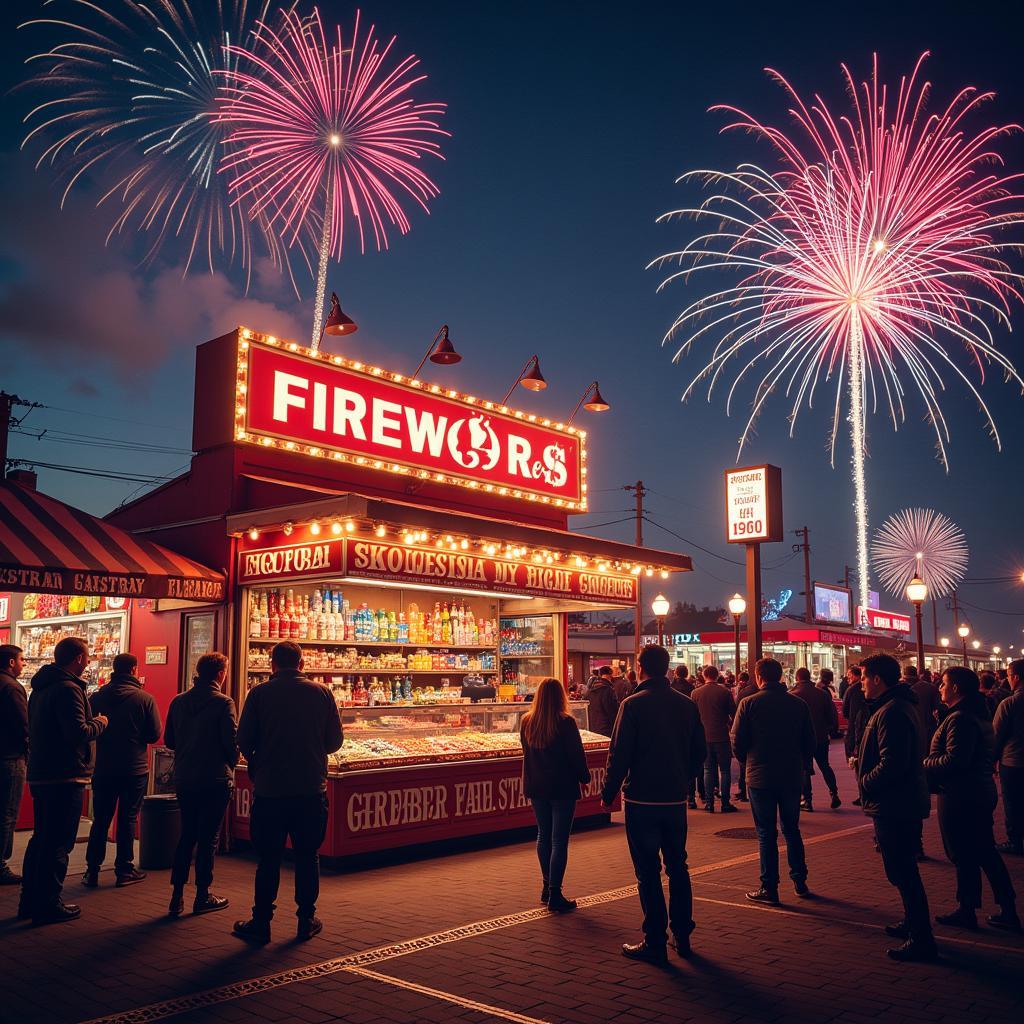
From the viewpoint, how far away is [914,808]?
6.37 metres

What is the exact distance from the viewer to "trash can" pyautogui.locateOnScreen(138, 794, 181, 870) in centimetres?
949

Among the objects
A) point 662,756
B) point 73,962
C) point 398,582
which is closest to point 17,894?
point 73,962

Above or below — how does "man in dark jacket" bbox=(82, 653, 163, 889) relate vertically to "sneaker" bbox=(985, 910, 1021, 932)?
above

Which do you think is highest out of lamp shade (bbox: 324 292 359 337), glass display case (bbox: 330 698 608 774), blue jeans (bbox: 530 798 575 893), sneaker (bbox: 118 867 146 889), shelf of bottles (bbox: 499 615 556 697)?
lamp shade (bbox: 324 292 359 337)

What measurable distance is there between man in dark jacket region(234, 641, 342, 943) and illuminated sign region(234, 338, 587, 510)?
4835 millimetres

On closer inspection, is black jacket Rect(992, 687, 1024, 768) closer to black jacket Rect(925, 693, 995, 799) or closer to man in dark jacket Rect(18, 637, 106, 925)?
black jacket Rect(925, 693, 995, 799)

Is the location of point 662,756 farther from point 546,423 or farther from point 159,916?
point 546,423

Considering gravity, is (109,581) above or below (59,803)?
above

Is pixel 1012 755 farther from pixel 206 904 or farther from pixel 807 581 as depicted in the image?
pixel 807 581

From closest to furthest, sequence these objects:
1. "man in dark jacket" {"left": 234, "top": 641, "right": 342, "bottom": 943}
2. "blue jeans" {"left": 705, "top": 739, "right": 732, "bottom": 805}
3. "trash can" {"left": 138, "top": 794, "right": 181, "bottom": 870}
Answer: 1. "man in dark jacket" {"left": 234, "top": 641, "right": 342, "bottom": 943}
2. "trash can" {"left": 138, "top": 794, "right": 181, "bottom": 870}
3. "blue jeans" {"left": 705, "top": 739, "right": 732, "bottom": 805}

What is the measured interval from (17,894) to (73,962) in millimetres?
2583

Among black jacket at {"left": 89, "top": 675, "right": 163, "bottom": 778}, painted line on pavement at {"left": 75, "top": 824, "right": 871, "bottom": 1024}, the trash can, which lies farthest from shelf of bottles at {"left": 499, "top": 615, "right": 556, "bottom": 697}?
black jacket at {"left": 89, "top": 675, "right": 163, "bottom": 778}

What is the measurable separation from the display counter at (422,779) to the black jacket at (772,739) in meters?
3.63

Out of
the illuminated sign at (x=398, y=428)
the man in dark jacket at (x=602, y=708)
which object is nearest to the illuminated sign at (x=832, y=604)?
the illuminated sign at (x=398, y=428)
